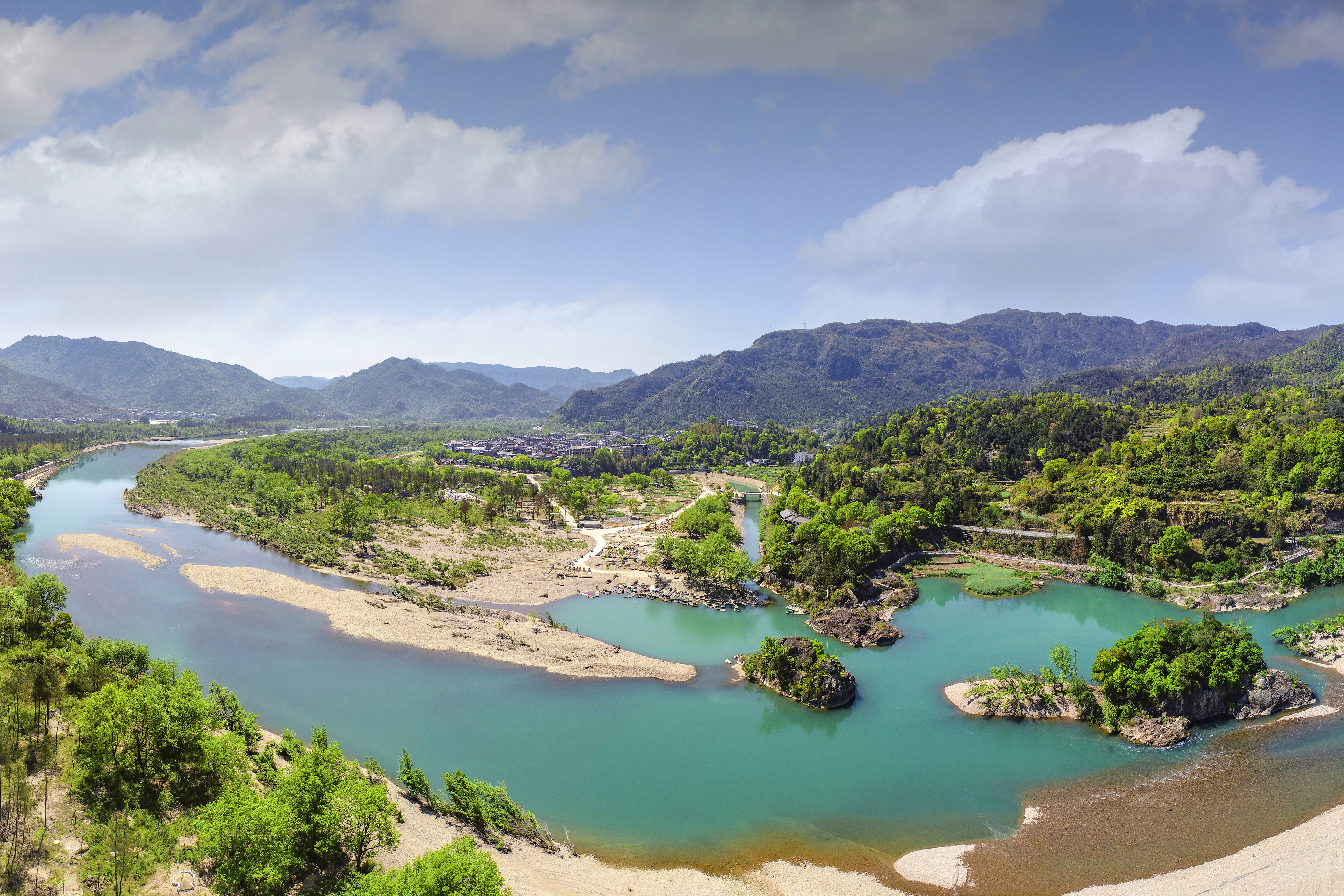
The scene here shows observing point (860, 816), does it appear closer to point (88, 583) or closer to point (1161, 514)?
point (1161, 514)

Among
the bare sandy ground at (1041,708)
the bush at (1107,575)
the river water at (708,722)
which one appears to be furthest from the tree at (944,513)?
the bare sandy ground at (1041,708)

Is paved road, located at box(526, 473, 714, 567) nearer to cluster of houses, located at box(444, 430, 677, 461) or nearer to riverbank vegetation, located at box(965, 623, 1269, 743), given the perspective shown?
cluster of houses, located at box(444, 430, 677, 461)

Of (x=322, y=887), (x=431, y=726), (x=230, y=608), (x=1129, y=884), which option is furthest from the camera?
(x=230, y=608)

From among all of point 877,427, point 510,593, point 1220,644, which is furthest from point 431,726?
point 877,427

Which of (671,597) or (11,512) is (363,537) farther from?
(11,512)

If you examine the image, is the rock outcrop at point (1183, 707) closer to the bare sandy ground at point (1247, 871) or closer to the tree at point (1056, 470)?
the bare sandy ground at point (1247, 871)

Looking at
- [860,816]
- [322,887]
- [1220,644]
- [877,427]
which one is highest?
[877,427]

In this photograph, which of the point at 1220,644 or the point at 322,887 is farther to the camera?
the point at 1220,644
